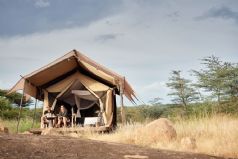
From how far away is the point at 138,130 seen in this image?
1105cm

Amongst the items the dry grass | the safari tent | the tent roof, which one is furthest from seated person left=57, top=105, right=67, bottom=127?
the dry grass

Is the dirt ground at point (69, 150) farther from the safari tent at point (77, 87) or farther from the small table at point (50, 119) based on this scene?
the small table at point (50, 119)

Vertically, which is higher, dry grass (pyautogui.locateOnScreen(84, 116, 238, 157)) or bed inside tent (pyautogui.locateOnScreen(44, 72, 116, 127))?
bed inside tent (pyautogui.locateOnScreen(44, 72, 116, 127))

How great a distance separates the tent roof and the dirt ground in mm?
7696

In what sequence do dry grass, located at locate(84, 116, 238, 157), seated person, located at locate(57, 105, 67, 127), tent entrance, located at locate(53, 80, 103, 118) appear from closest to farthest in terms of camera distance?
dry grass, located at locate(84, 116, 238, 157)
seated person, located at locate(57, 105, 67, 127)
tent entrance, located at locate(53, 80, 103, 118)

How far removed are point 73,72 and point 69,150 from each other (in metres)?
11.2

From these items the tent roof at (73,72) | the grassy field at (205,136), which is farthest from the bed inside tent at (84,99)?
the grassy field at (205,136)

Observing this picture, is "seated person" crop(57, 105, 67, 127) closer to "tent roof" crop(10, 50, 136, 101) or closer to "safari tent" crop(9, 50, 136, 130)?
"safari tent" crop(9, 50, 136, 130)

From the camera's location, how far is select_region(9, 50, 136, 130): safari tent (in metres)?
16.6

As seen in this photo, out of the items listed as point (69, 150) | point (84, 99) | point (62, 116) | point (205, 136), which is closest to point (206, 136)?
point (205, 136)

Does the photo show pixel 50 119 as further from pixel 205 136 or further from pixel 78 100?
pixel 205 136

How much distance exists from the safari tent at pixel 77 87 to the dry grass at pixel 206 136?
4.06 m

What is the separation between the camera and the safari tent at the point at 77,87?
54.4 ft

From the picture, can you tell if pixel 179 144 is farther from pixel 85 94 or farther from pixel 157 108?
pixel 157 108
